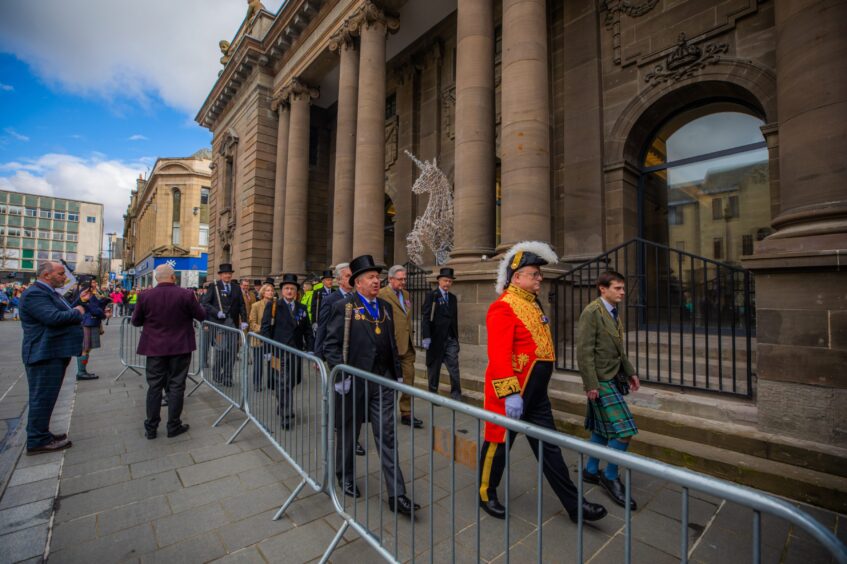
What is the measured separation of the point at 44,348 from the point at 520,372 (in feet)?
17.3

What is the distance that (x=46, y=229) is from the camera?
92.4 metres

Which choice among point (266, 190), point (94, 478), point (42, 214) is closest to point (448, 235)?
point (94, 478)

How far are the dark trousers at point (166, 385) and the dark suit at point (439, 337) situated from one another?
11.0ft

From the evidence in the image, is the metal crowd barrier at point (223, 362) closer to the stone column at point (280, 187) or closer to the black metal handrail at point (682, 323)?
the black metal handrail at point (682, 323)

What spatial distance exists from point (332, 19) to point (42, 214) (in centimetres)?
11547

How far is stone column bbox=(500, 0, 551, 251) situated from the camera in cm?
705

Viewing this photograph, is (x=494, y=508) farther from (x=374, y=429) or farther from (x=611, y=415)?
(x=611, y=415)

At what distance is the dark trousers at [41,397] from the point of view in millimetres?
4430

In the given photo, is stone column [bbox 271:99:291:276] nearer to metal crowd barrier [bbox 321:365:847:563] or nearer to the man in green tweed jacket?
metal crowd barrier [bbox 321:365:847:563]

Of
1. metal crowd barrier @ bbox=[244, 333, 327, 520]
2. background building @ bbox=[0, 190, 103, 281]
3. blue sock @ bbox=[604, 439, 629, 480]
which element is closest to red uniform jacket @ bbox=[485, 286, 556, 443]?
blue sock @ bbox=[604, 439, 629, 480]

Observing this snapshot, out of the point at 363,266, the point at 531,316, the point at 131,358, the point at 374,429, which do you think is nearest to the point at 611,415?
the point at 531,316

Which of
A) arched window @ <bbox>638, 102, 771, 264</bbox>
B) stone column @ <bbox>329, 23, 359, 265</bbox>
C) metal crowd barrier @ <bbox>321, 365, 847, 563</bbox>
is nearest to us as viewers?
metal crowd barrier @ <bbox>321, 365, 847, 563</bbox>

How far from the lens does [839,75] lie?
401cm

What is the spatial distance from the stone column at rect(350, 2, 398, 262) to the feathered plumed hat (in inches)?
319
